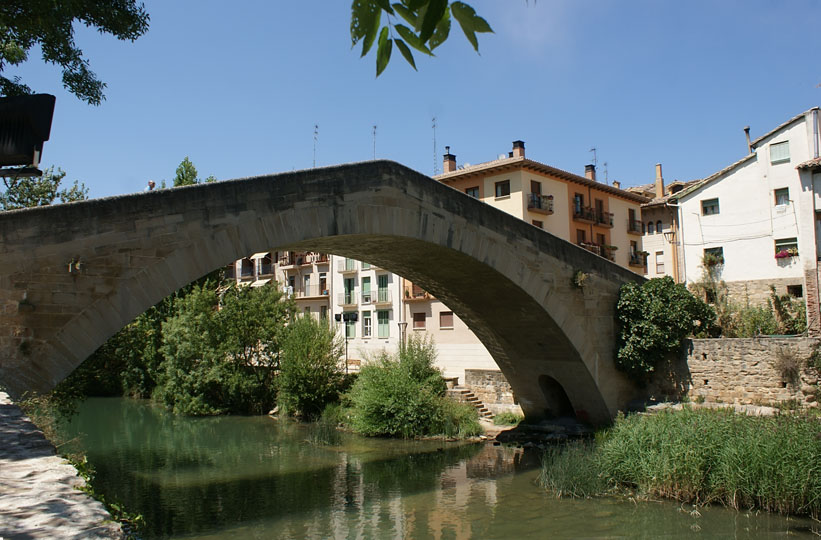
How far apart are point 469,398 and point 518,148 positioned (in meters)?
13.2

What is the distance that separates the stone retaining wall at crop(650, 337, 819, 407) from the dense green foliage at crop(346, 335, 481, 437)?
5220 millimetres

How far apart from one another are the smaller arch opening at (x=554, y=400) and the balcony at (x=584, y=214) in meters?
12.2

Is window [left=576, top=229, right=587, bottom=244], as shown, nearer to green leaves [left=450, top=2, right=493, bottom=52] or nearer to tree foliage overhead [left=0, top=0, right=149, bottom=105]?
tree foliage overhead [left=0, top=0, right=149, bottom=105]

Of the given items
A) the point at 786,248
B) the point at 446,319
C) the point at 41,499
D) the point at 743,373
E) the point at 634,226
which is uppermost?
the point at 634,226

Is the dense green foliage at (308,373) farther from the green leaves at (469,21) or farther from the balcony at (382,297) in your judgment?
the green leaves at (469,21)

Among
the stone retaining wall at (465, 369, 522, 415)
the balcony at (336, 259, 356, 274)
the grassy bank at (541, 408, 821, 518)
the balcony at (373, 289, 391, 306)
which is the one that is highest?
the balcony at (336, 259, 356, 274)

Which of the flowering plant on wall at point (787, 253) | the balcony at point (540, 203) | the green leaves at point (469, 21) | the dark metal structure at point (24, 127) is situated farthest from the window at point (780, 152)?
the green leaves at point (469, 21)

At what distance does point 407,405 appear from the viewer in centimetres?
1812

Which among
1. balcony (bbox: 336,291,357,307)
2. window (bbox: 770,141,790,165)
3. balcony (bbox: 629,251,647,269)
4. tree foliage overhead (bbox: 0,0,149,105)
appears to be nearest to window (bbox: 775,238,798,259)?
window (bbox: 770,141,790,165)

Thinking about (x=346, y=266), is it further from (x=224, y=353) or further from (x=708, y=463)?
(x=708, y=463)

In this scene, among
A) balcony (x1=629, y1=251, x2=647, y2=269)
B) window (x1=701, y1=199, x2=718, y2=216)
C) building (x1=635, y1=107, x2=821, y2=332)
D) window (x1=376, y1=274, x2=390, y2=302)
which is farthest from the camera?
balcony (x1=629, y1=251, x2=647, y2=269)

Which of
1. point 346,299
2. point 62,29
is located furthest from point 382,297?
point 62,29

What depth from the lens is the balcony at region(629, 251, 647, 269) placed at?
32.4 meters

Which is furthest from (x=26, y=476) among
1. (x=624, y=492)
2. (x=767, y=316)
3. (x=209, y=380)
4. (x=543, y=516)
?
(x=209, y=380)
